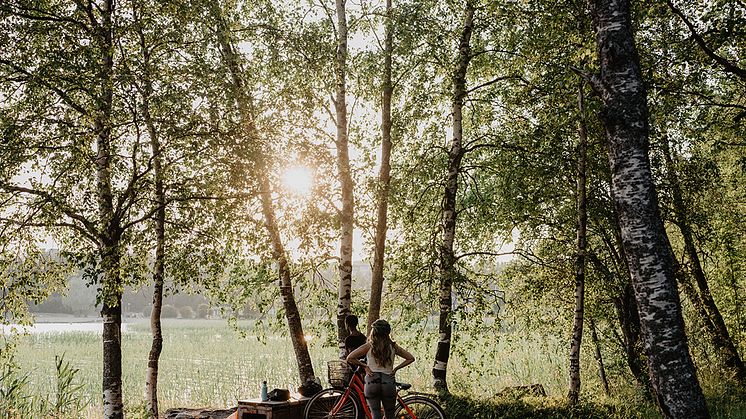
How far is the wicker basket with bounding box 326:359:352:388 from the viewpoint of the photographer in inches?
373

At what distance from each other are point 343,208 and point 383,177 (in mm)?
1573

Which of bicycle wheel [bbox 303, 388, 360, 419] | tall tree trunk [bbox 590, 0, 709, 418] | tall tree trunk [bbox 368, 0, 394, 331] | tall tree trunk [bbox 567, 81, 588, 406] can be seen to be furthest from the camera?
tall tree trunk [bbox 368, 0, 394, 331]

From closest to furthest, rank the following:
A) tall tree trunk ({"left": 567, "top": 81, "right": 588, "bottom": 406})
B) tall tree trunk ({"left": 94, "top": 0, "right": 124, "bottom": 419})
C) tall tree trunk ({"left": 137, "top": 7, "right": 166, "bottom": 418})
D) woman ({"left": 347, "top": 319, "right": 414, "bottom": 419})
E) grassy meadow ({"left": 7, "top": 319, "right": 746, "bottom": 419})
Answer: woman ({"left": 347, "top": 319, "right": 414, "bottom": 419})
tall tree trunk ({"left": 94, "top": 0, "right": 124, "bottom": 419})
tall tree trunk ({"left": 137, "top": 7, "right": 166, "bottom": 418})
tall tree trunk ({"left": 567, "top": 81, "right": 588, "bottom": 406})
grassy meadow ({"left": 7, "top": 319, "right": 746, "bottom": 419})

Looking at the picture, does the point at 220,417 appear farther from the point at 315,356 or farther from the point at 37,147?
the point at 315,356

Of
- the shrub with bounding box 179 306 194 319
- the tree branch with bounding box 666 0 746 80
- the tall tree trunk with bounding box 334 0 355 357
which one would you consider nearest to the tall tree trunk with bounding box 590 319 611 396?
the tall tree trunk with bounding box 334 0 355 357

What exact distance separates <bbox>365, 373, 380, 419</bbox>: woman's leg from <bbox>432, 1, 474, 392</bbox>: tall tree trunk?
4.52m

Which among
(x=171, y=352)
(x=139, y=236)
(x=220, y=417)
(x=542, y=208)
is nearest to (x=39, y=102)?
(x=139, y=236)

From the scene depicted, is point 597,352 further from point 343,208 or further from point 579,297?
point 343,208

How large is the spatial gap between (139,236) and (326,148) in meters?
4.27

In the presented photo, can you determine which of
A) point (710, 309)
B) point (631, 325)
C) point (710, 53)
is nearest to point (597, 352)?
point (631, 325)

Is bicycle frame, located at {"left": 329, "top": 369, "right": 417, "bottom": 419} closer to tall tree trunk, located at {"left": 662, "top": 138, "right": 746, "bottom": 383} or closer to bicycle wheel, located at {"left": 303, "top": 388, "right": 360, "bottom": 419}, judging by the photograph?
bicycle wheel, located at {"left": 303, "top": 388, "right": 360, "bottom": 419}

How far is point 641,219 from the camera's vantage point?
6203 mm

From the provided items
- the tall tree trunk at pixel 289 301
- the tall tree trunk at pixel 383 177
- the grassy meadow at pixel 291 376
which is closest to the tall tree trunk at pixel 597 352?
the grassy meadow at pixel 291 376

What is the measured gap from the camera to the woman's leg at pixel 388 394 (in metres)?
8.20
